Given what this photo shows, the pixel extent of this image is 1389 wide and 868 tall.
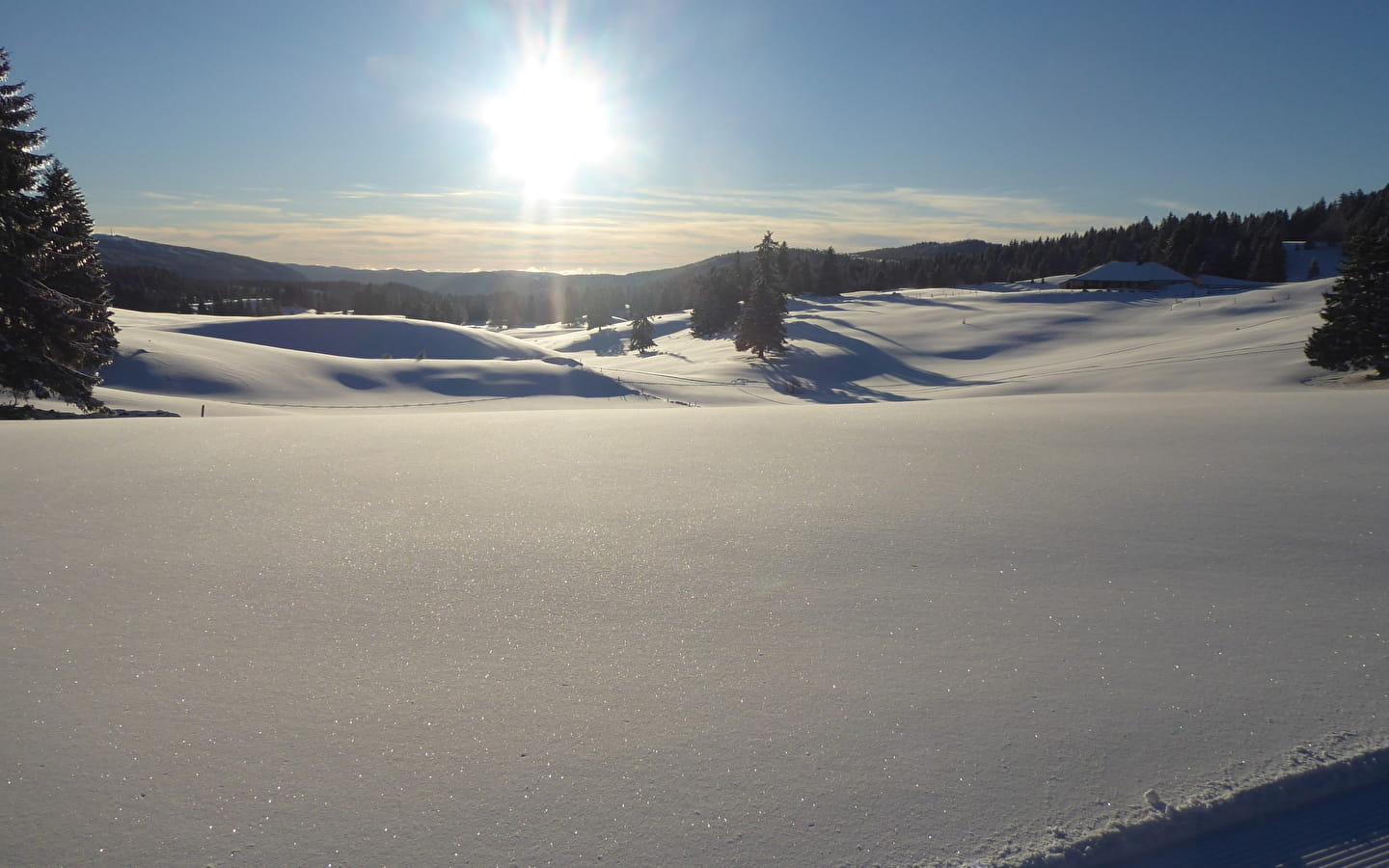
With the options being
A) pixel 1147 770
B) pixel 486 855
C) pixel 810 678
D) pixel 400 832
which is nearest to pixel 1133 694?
pixel 1147 770

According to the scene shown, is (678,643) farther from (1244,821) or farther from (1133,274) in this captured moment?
(1133,274)

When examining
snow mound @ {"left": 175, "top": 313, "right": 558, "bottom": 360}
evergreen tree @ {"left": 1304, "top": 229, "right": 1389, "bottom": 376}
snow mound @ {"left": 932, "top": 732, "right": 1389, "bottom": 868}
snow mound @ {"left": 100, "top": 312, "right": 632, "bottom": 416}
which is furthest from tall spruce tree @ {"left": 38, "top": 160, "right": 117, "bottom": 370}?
evergreen tree @ {"left": 1304, "top": 229, "right": 1389, "bottom": 376}

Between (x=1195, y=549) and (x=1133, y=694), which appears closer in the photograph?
(x=1133, y=694)

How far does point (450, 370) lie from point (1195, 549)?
3290cm

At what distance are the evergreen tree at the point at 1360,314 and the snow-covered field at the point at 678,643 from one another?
21.2 meters

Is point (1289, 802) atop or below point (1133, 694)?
below

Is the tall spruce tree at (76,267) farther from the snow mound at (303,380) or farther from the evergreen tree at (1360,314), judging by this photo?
the evergreen tree at (1360,314)

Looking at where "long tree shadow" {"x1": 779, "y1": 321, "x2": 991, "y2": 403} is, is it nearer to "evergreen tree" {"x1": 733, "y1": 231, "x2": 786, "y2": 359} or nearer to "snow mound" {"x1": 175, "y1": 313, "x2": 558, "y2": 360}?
"evergreen tree" {"x1": 733, "y1": 231, "x2": 786, "y2": 359}

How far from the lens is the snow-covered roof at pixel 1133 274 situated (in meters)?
79.0

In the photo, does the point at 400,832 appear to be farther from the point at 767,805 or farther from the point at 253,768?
the point at 767,805

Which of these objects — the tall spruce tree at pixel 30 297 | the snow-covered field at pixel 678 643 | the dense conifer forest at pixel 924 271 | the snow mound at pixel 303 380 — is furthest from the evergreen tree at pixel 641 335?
the snow-covered field at pixel 678 643

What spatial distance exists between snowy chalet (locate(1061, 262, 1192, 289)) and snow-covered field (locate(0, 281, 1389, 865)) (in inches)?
3312

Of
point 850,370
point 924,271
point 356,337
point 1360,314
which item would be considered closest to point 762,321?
point 850,370

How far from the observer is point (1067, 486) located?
6508mm
